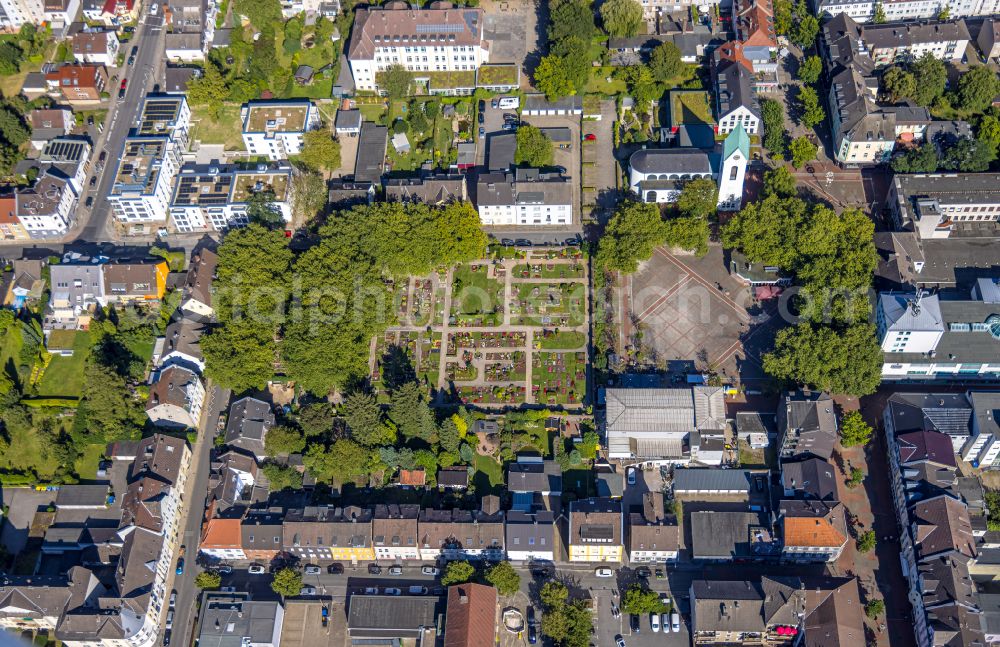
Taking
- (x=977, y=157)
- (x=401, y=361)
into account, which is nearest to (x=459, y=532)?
(x=401, y=361)

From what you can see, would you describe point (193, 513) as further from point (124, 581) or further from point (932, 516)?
point (932, 516)

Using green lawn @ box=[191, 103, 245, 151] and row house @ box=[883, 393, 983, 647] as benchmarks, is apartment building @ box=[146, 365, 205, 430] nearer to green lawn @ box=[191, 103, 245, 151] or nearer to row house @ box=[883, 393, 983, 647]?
green lawn @ box=[191, 103, 245, 151]

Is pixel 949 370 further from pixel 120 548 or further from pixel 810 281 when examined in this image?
pixel 120 548

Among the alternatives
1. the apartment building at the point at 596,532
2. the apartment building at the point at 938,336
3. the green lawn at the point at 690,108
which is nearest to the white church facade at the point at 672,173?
the green lawn at the point at 690,108

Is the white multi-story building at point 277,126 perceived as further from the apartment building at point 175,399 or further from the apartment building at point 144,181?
the apartment building at point 175,399

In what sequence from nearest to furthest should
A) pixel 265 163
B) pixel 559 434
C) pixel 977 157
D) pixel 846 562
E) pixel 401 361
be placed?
pixel 846 562 < pixel 559 434 < pixel 401 361 < pixel 977 157 < pixel 265 163

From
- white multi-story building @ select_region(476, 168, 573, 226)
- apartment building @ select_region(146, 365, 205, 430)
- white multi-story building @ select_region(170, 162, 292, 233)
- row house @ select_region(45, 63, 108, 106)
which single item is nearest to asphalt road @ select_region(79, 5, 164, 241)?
row house @ select_region(45, 63, 108, 106)
